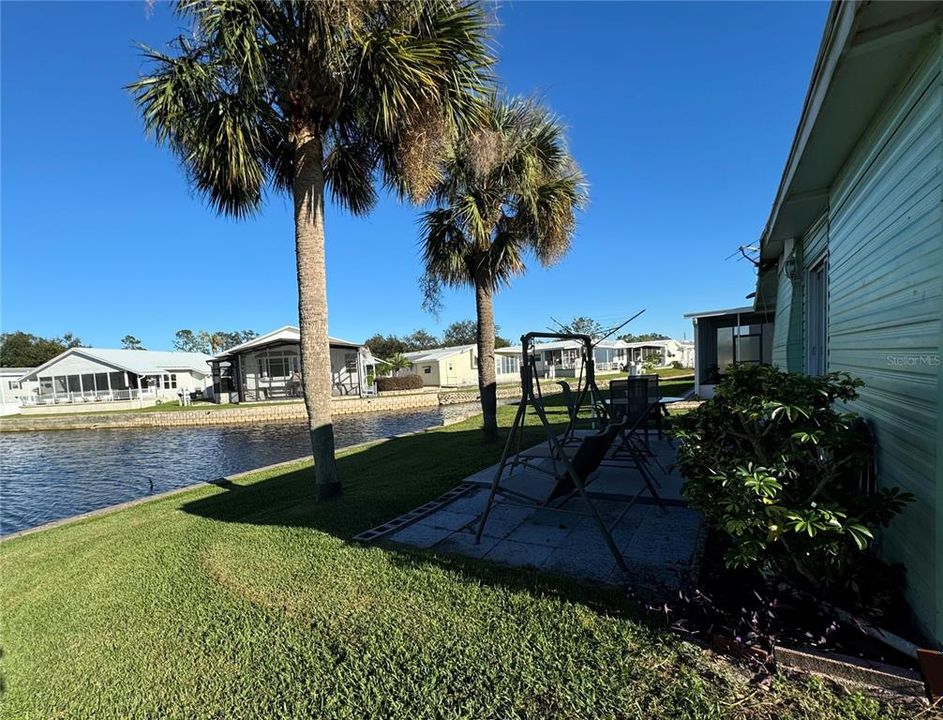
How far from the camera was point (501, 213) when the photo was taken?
8.82 meters

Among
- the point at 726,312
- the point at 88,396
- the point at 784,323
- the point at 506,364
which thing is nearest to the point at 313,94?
the point at 784,323

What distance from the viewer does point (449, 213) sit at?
28.6 feet

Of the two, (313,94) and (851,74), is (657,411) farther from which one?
(313,94)

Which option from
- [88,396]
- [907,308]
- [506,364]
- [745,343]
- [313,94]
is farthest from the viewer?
[506,364]

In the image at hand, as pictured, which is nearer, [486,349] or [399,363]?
[486,349]

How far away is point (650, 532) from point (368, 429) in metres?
14.0

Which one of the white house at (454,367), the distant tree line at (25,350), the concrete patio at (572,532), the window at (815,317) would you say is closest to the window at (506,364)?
the white house at (454,367)

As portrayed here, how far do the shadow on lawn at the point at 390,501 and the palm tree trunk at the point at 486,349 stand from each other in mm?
647

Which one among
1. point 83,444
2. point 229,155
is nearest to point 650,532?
point 229,155

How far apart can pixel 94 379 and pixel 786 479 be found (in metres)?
41.9

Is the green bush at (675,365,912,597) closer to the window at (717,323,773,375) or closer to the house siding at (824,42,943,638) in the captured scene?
the house siding at (824,42,943,638)

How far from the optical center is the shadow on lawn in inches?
116

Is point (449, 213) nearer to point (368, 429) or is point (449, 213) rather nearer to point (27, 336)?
point (368, 429)

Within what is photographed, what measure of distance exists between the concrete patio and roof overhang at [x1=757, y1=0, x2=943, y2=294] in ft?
8.71
